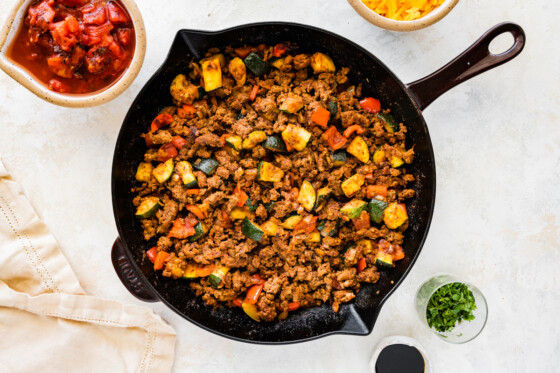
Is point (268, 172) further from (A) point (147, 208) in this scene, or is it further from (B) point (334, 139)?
(A) point (147, 208)

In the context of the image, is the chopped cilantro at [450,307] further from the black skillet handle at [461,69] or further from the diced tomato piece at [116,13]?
the diced tomato piece at [116,13]

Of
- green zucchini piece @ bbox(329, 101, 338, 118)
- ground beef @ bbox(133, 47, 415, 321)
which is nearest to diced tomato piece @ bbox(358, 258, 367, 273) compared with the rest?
ground beef @ bbox(133, 47, 415, 321)

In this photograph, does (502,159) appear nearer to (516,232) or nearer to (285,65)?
(516,232)

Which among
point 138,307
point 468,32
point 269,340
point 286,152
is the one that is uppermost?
point 468,32

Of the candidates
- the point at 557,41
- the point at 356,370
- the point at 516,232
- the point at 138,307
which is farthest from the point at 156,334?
the point at 557,41

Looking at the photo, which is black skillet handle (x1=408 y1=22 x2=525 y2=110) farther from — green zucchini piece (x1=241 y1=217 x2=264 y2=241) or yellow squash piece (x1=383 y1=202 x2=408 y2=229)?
green zucchini piece (x1=241 y1=217 x2=264 y2=241)

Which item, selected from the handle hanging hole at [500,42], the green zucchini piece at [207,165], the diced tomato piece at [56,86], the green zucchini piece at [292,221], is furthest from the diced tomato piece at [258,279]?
the handle hanging hole at [500,42]
